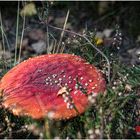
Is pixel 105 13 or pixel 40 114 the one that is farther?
pixel 105 13

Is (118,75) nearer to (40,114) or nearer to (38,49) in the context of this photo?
(40,114)

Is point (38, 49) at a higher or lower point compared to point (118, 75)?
higher

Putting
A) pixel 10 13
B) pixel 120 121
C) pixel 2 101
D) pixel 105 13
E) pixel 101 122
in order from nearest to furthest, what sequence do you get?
pixel 101 122 < pixel 120 121 < pixel 2 101 < pixel 105 13 < pixel 10 13

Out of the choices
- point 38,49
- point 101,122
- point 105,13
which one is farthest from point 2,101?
point 105,13

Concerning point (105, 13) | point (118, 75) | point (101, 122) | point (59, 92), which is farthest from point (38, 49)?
point (101, 122)

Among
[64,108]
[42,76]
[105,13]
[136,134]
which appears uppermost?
[105,13]

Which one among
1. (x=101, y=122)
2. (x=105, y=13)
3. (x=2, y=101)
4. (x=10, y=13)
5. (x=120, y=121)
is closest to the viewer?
(x=101, y=122)
